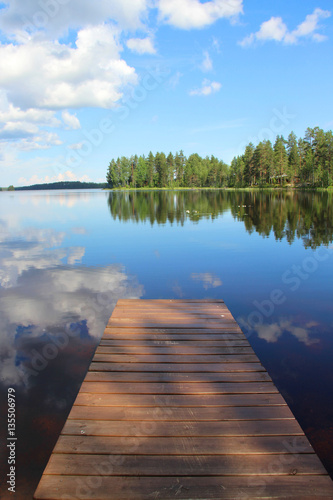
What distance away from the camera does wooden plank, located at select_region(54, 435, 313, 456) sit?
3.21 metres

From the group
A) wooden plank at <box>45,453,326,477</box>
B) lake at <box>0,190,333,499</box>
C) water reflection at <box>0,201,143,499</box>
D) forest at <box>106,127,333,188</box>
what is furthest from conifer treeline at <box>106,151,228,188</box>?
wooden plank at <box>45,453,326,477</box>

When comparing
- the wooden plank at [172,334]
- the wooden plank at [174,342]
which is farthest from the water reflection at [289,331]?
the wooden plank at [174,342]

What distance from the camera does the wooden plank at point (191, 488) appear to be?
2.77 metres

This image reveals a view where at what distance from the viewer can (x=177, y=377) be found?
4559 mm

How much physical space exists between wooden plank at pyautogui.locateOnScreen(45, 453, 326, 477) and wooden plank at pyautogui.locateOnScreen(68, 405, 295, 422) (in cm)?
56

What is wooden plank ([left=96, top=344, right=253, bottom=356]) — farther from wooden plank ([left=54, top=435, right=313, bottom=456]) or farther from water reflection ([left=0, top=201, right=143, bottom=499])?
wooden plank ([left=54, top=435, right=313, bottom=456])

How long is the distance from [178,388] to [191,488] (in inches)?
58.6

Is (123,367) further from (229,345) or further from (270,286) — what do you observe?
(270,286)

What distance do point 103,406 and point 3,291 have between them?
842cm

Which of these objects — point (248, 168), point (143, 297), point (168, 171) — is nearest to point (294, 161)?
point (248, 168)

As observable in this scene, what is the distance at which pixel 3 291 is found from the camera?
10.8 metres

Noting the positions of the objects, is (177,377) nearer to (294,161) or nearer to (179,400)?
(179,400)

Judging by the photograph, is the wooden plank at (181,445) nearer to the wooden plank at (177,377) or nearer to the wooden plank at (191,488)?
the wooden plank at (191,488)

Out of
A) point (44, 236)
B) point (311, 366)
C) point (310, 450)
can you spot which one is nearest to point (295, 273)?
point (311, 366)
